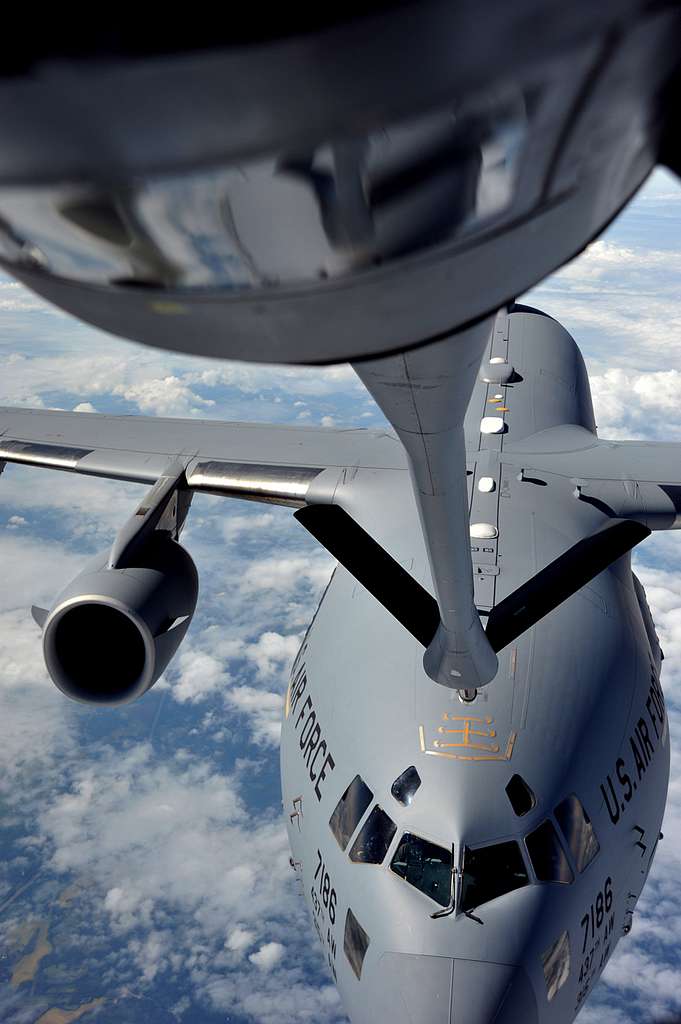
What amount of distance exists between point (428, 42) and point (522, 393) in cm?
1442

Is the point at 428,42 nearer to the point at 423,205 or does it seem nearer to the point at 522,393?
the point at 423,205

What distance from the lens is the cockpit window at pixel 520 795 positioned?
26.5ft

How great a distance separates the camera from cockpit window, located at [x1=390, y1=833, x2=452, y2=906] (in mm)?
7938

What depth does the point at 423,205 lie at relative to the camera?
4.68 feet

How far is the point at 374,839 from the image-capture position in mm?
8445

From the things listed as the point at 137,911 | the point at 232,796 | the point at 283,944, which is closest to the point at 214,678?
the point at 232,796

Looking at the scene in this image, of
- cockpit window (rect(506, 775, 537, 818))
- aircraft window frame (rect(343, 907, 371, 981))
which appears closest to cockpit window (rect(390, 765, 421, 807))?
cockpit window (rect(506, 775, 537, 818))

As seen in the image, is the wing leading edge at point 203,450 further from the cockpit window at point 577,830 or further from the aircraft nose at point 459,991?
the aircraft nose at point 459,991

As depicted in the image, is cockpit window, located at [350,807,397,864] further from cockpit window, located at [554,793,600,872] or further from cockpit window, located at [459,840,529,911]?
cockpit window, located at [554,793,600,872]

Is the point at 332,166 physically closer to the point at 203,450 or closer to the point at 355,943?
the point at 355,943

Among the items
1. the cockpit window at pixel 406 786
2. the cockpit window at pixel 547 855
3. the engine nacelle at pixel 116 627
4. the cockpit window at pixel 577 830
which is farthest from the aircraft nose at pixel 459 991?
the engine nacelle at pixel 116 627

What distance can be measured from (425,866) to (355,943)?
4.56 feet

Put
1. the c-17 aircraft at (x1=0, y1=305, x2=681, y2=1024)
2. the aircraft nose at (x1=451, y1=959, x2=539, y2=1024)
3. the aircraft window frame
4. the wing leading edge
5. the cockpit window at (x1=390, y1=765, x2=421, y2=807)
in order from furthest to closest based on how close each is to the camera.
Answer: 1. the wing leading edge
2. the aircraft window frame
3. the cockpit window at (x1=390, y1=765, x2=421, y2=807)
4. the c-17 aircraft at (x1=0, y1=305, x2=681, y2=1024)
5. the aircraft nose at (x1=451, y1=959, x2=539, y2=1024)

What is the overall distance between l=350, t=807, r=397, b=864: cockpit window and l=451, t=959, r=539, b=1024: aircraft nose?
129cm
